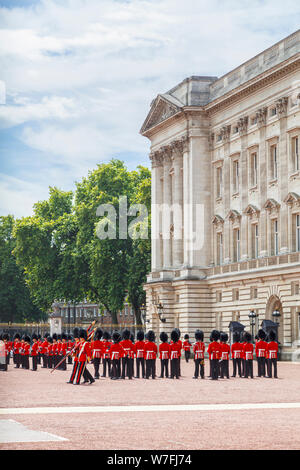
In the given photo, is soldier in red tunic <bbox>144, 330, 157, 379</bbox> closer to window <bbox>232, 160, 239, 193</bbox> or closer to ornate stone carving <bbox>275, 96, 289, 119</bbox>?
ornate stone carving <bbox>275, 96, 289, 119</bbox>

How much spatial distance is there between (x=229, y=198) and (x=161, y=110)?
Answer: 975 centimetres

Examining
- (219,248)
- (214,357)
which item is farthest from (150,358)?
(219,248)

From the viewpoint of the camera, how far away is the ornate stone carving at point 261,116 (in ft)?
157

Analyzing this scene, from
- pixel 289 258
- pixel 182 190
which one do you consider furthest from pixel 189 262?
pixel 289 258

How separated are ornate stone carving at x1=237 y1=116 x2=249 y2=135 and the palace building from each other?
2.0 inches

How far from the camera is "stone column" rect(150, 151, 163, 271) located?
60.4 metres

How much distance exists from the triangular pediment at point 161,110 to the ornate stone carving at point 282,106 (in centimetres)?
1048

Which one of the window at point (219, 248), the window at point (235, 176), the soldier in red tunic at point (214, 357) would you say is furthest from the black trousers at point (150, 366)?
the window at point (219, 248)

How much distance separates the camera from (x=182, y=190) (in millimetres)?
57594

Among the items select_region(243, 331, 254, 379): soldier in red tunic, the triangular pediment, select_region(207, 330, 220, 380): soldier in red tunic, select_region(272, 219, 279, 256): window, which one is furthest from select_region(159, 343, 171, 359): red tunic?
the triangular pediment

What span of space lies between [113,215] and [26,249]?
8.54 m
